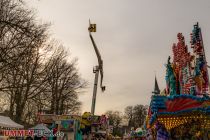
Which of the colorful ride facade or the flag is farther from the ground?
the flag

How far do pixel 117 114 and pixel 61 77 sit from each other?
226 ft

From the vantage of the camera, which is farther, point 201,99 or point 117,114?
point 117,114

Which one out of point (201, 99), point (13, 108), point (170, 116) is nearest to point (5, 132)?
point (170, 116)

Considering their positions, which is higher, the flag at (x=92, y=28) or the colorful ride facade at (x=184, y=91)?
the flag at (x=92, y=28)

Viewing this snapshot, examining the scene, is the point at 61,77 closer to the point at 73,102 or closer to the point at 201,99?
the point at 73,102

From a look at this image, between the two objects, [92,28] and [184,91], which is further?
[92,28]

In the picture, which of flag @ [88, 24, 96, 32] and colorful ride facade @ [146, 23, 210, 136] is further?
flag @ [88, 24, 96, 32]

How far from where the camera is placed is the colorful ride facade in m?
10.9

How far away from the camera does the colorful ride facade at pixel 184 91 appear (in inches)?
429

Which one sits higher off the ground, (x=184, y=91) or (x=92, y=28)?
(x=92, y=28)

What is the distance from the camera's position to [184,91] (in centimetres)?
1549

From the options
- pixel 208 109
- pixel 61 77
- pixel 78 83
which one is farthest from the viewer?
pixel 78 83

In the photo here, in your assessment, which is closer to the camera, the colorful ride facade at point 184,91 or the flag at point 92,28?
the colorful ride facade at point 184,91

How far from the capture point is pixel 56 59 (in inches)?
1212
